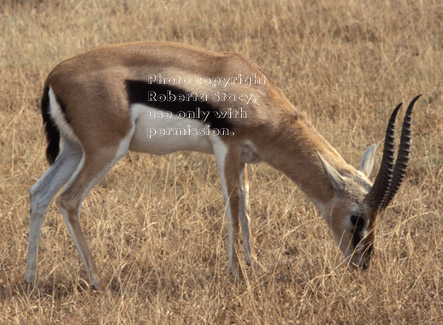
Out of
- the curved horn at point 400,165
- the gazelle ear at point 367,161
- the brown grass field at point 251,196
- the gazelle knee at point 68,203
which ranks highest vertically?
the curved horn at point 400,165

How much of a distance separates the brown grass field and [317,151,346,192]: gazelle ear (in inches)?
19.8

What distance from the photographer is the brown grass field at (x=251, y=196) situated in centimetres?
421

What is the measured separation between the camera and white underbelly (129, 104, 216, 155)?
464 cm

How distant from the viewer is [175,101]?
185 inches

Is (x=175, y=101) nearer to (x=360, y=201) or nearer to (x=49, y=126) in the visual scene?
(x=49, y=126)

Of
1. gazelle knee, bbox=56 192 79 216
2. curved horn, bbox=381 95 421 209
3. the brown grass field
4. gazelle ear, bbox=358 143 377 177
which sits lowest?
the brown grass field

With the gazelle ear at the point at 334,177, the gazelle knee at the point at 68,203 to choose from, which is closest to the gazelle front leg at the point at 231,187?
the gazelle ear at the point at 334,177

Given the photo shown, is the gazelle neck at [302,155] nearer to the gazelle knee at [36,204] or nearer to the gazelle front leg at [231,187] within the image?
the gazelle front leg at [231,187]

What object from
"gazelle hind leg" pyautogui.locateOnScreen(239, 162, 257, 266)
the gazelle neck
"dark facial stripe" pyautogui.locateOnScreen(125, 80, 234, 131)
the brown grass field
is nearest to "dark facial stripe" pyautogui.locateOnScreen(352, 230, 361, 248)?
the brown grass field

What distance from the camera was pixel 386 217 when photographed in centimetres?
568

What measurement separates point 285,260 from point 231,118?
3.85ft

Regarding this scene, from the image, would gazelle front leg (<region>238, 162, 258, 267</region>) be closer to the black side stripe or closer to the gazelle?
the gazelle

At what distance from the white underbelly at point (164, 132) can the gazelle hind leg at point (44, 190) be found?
1.53 feet

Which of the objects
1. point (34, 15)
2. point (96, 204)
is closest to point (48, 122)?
point (96, 204)
